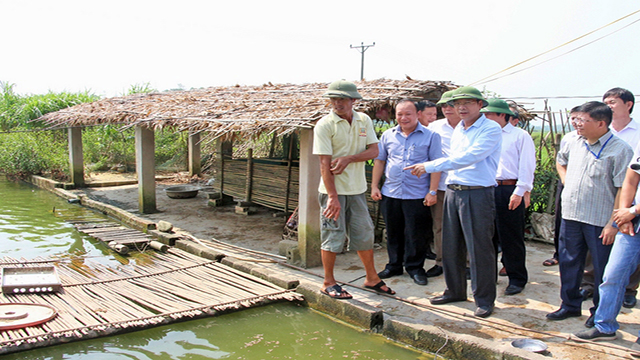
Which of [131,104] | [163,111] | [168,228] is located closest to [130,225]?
[168,228]

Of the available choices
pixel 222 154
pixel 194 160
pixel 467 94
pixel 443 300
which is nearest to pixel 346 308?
pixel 443 300

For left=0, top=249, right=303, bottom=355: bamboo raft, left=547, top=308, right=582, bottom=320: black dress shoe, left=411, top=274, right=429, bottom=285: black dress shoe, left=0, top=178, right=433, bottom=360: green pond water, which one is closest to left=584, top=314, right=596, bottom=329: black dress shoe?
left=547, top=308, right=582, bottom=320: black dress shoe

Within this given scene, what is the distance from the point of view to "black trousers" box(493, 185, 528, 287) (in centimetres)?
489

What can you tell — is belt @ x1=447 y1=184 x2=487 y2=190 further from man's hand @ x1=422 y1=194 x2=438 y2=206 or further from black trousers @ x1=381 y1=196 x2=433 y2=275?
black trousers @ x1=381 y1=196 x2=433 y2=275

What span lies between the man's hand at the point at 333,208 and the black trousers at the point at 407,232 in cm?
99

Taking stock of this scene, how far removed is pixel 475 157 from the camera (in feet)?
13.2

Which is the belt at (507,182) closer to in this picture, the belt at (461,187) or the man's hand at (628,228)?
the belt at (461,187)

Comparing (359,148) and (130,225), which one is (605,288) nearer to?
(359,148)

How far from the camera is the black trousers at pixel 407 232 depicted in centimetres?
517

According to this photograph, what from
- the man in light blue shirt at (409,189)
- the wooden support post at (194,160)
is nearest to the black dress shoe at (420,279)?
the man in light blue shirt at (409,189)

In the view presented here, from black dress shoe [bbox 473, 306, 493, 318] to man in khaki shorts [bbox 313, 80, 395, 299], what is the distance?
1101 millimetres

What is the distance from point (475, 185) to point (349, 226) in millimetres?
1293

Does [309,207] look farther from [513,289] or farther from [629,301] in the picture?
[629,301]

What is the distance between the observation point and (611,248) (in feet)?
12.5
